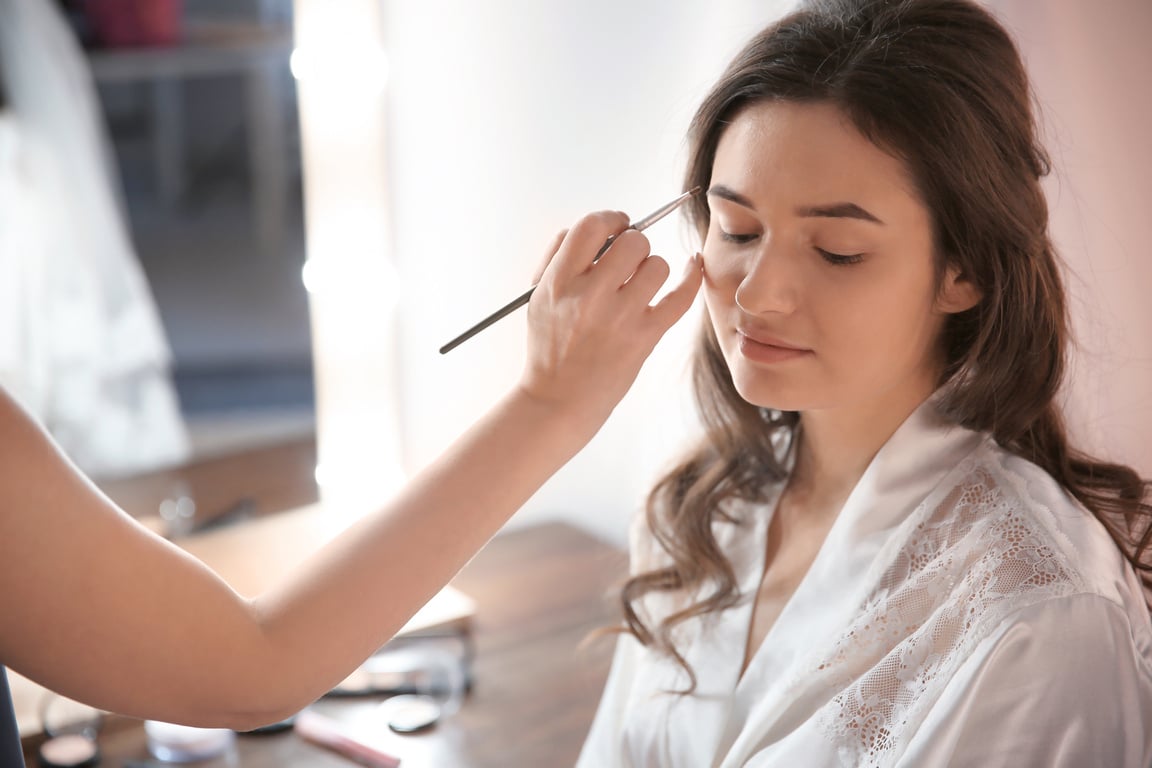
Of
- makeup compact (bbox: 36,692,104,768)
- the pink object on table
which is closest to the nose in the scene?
makeup compact (bbox: 36,692,104,768)

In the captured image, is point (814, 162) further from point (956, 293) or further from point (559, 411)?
point (559, 411)

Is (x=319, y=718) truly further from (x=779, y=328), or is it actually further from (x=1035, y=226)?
(x=1035, y=226)

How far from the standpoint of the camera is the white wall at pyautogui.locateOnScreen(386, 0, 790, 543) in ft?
4.31

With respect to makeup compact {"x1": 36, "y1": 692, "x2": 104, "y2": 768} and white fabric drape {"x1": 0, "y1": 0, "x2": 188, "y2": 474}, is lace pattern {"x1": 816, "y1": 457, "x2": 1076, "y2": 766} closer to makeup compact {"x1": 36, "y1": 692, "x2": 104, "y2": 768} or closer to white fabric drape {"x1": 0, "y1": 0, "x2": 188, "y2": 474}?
makeup compact {"x1": 36, "y1": 692, "x2": 104, "y2": 768}

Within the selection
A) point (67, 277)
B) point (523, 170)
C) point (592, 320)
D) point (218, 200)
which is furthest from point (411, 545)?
Answer: point (218, 200)

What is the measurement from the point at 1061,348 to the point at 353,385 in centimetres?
106

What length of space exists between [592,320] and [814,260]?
0.20 m

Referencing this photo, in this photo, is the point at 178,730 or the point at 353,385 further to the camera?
the point at 353,385

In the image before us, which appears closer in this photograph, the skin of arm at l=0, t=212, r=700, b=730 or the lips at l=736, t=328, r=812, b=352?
the skin of arm at l=0, t=212, r=700, b=730

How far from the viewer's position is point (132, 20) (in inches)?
103

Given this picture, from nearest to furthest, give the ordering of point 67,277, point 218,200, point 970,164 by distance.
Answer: point 970,164
point 67,277
point 218,200

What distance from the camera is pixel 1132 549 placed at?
0.96 m

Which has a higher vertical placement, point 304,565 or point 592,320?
point 592,320

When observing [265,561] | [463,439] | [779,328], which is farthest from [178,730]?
[779,328]
